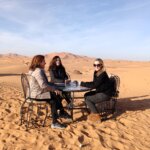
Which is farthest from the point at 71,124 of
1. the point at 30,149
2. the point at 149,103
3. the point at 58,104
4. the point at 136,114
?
the point at 149,103

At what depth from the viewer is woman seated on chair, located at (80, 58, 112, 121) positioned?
6.67 metres

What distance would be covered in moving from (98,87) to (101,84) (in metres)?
0.10

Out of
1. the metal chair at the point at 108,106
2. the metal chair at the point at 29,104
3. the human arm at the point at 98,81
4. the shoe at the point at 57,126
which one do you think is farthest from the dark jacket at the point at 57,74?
the shoe at the point at 57,126

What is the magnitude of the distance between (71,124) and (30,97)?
111 cm

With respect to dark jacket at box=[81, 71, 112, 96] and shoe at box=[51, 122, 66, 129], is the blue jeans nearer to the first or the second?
dark jacket at box=[81, 71, 112, 96]

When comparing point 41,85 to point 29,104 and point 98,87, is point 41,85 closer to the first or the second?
point 29,104

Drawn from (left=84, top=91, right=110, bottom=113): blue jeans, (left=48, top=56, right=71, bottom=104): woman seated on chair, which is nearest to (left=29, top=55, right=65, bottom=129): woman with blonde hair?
(left=84, top=91, right=110, bottom=113): blue jeans

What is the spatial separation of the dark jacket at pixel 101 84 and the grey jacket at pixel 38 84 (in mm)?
1112

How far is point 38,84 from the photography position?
6078 mm

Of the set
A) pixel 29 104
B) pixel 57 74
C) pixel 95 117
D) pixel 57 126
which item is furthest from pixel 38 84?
pixel 57 74

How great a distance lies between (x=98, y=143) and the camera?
18.0 ft

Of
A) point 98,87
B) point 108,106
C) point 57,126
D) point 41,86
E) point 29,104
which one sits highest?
point 41,86

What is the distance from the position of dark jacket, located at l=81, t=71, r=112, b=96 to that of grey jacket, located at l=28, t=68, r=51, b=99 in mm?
1112

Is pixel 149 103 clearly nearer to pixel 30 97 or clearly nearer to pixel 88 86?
pixel 88 86
